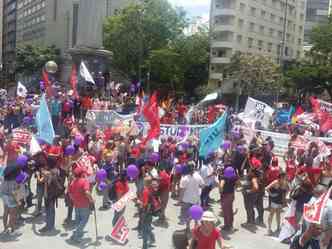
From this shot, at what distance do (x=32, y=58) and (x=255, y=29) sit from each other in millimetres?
30733

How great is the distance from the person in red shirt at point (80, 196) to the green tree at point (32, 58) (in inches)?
2330

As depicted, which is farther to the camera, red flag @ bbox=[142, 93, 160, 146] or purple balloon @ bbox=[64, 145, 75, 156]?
red flag @ bbox=[142, 93, 160, 146]

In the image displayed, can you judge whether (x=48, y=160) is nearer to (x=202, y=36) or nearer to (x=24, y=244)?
(x=24, y=244)

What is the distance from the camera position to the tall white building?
67.1 meters

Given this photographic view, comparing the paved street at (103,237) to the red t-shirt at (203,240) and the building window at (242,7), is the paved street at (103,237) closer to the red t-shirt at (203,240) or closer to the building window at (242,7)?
the red t-shirt at (203,240)

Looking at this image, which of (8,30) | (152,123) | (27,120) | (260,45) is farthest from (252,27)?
(8,30)

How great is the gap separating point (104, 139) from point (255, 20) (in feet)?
197

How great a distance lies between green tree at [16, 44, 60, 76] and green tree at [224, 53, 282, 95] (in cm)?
2618

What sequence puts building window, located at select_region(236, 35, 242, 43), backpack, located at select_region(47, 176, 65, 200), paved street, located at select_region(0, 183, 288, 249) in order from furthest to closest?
building window, located at select_region(236, 35, 242, 43), backpack, located at select_region(47, 176, 65, 200), paved street, located at select_region(0, 183, 288, 249)

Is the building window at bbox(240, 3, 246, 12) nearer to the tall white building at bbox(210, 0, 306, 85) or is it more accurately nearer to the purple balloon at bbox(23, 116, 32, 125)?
the tall white building at bbox(210, 0, 306, 85)

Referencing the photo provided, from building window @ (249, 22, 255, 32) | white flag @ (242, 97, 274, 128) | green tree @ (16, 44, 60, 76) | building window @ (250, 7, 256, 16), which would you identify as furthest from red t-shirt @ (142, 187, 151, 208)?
building window @ (250, 7, 256, 16)

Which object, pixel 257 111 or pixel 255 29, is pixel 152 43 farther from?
pixel 257 111

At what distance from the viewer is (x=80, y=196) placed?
30.8 ft

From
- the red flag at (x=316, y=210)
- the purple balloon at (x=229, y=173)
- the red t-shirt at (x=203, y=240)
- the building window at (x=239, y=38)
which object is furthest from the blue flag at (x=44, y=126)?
the building window at (x=239, y=38)
